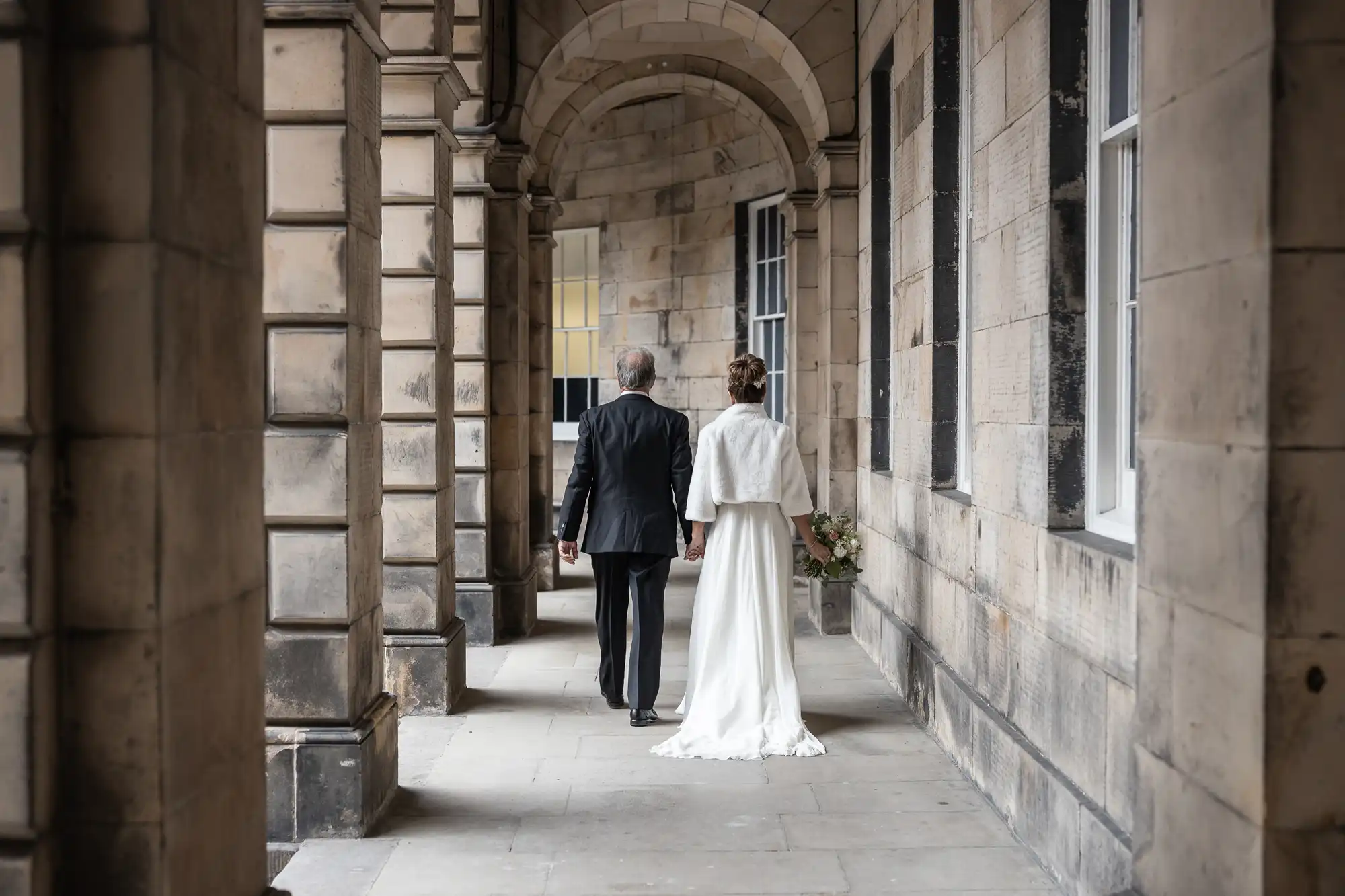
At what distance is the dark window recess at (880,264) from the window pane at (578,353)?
28.1 feet

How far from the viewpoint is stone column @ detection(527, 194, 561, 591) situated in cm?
1101

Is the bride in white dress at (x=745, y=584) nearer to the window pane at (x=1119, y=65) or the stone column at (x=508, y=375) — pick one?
the window pane at (x=1119, y=65)

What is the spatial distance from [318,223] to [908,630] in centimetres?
378

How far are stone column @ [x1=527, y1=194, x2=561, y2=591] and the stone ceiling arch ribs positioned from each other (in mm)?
386

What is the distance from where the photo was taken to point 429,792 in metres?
5.05

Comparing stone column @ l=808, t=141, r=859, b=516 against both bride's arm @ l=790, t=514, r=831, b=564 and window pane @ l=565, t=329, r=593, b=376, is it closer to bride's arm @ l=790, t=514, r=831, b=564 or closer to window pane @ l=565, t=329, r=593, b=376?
bride's arm @ l=790, t=514, r=831, b=564

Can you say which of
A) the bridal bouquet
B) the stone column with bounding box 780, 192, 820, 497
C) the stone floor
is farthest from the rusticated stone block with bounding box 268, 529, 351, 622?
the stone column with bounding box 780, 192, 820, 497

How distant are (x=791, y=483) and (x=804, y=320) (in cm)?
566

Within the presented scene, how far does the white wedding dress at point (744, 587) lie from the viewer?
5.78 m

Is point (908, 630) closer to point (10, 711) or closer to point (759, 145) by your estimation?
point (10, 711)

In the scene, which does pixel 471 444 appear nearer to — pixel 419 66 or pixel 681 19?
pixel 419 66

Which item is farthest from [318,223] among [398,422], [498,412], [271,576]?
[498,412]

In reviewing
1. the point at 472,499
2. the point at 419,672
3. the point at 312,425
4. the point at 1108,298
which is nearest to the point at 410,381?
the point at 419,672

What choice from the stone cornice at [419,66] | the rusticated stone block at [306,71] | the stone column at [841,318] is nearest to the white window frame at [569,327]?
the stone column at [841,318]
